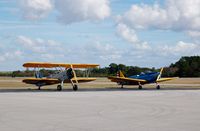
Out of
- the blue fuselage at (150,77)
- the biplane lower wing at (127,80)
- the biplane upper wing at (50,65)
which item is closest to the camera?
the biplane upper wing at (50,65)

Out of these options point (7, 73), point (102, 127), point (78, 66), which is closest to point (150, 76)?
point (78, 66)

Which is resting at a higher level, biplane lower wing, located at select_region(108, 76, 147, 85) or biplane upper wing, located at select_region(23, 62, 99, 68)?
biplane upper wing, located at select_region(23, 62, 99, 68)

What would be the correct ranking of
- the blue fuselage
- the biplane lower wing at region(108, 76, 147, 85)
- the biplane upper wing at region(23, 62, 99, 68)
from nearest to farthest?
the biplane upper wing at region(23, 62, 99, 68), the biplane lower wing at region(108, 76, 147, 85), the blue fuselage

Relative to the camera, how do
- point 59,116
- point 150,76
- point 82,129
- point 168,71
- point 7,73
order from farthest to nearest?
point 7,73
point 168,71
point 150,76
point 59,116
point 82,129

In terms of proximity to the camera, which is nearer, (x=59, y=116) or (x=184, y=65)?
(x=59, y=116)

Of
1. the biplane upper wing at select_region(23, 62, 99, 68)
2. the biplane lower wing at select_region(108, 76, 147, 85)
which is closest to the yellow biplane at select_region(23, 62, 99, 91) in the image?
the biplane upper wing at select_region(23, 62, 99, 68)

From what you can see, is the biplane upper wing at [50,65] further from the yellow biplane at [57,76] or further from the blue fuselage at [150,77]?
the blue fuselage at [150,77]

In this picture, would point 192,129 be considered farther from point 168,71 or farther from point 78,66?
point 168,71

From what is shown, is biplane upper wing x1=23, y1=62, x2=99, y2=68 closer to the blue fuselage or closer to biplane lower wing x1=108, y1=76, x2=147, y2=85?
biplane lower wing x1=108, y1=76, x2=147, y2=85

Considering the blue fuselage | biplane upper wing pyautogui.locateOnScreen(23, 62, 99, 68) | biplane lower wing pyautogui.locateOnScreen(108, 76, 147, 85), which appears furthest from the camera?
the blue fuselage

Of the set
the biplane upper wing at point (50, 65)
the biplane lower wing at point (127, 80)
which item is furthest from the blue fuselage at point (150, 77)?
the biplane upper wing at point (50, 65)

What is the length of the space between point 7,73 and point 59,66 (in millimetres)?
102966

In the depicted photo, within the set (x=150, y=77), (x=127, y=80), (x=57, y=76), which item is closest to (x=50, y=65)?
(x=57, y=76)

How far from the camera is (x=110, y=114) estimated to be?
13609mm
